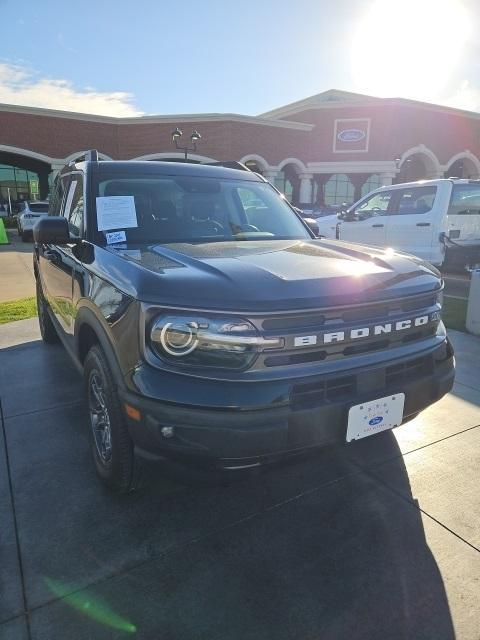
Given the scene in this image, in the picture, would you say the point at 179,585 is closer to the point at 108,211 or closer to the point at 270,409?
the point at 270,409

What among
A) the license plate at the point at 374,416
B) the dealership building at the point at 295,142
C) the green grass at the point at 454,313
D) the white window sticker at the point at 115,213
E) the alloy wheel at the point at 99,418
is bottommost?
the green grass at the point at 454,313

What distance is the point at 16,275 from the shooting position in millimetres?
11164

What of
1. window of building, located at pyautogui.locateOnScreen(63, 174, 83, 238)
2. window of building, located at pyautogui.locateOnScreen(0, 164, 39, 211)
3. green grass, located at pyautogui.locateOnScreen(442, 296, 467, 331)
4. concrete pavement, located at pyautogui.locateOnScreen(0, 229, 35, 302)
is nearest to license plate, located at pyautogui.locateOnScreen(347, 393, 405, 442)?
window of building, located at pyautogui.locateOnScreen(63, 174, 83, 238)

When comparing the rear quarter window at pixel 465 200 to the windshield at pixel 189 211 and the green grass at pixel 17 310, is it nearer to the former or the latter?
the windshield at pixel 189 211

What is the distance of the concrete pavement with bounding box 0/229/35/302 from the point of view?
896cm

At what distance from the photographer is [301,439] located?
1.98 meters

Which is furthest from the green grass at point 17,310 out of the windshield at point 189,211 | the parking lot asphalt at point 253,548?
the windshield at point 189,211

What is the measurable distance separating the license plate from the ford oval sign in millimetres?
37120

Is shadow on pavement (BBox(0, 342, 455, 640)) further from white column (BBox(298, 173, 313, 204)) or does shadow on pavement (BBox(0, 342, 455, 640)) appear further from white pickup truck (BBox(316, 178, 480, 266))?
white column (BBox(298, 173, 313, 204))

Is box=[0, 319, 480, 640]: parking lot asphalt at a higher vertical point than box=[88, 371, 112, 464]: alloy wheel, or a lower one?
lower

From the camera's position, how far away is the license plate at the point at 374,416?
2131mm

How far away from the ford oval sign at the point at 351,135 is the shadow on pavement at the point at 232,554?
3658cm

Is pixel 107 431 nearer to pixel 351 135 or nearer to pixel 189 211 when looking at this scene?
pixel 189 211

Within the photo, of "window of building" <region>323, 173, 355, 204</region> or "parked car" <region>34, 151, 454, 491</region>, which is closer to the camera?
"parked car" <region>34, 151, 454, 491</region>
